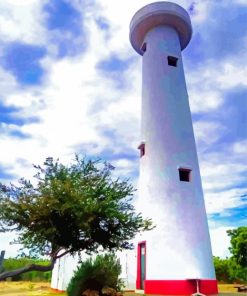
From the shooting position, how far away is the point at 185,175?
17547mm

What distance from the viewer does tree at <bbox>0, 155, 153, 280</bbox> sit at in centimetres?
1083

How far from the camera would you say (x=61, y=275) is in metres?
20.2

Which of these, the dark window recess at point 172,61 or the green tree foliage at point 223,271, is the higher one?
the dark window recess at point 172,61

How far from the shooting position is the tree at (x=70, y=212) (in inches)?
426

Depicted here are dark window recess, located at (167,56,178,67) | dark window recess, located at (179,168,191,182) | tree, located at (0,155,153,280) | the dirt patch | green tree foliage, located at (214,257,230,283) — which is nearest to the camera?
tree, located at (0,155,153,280)

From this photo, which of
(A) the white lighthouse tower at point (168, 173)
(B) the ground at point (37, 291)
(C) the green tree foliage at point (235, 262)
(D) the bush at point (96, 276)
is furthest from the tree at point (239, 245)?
(D) the bush at point (96, 276)

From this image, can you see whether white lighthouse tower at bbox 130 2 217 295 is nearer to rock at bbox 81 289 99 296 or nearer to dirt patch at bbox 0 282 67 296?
rock at bbox 81 289 99 296

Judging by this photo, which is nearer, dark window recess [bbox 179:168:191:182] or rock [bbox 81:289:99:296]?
rock [bbox 81:289:99:296]

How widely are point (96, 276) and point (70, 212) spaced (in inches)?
131

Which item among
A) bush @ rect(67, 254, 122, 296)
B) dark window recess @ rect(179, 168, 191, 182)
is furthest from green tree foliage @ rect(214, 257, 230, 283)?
bush @ rect(67, 254, 122, 296)

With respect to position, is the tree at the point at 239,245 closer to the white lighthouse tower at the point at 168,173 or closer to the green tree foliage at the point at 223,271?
the green tree foliage at the point at 223,271

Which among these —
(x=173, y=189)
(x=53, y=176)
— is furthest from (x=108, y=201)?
(x=173, y=189)

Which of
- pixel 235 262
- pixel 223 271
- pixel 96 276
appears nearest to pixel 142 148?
pixel 96 276

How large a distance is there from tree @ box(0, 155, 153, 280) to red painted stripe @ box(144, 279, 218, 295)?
416 centimetres
